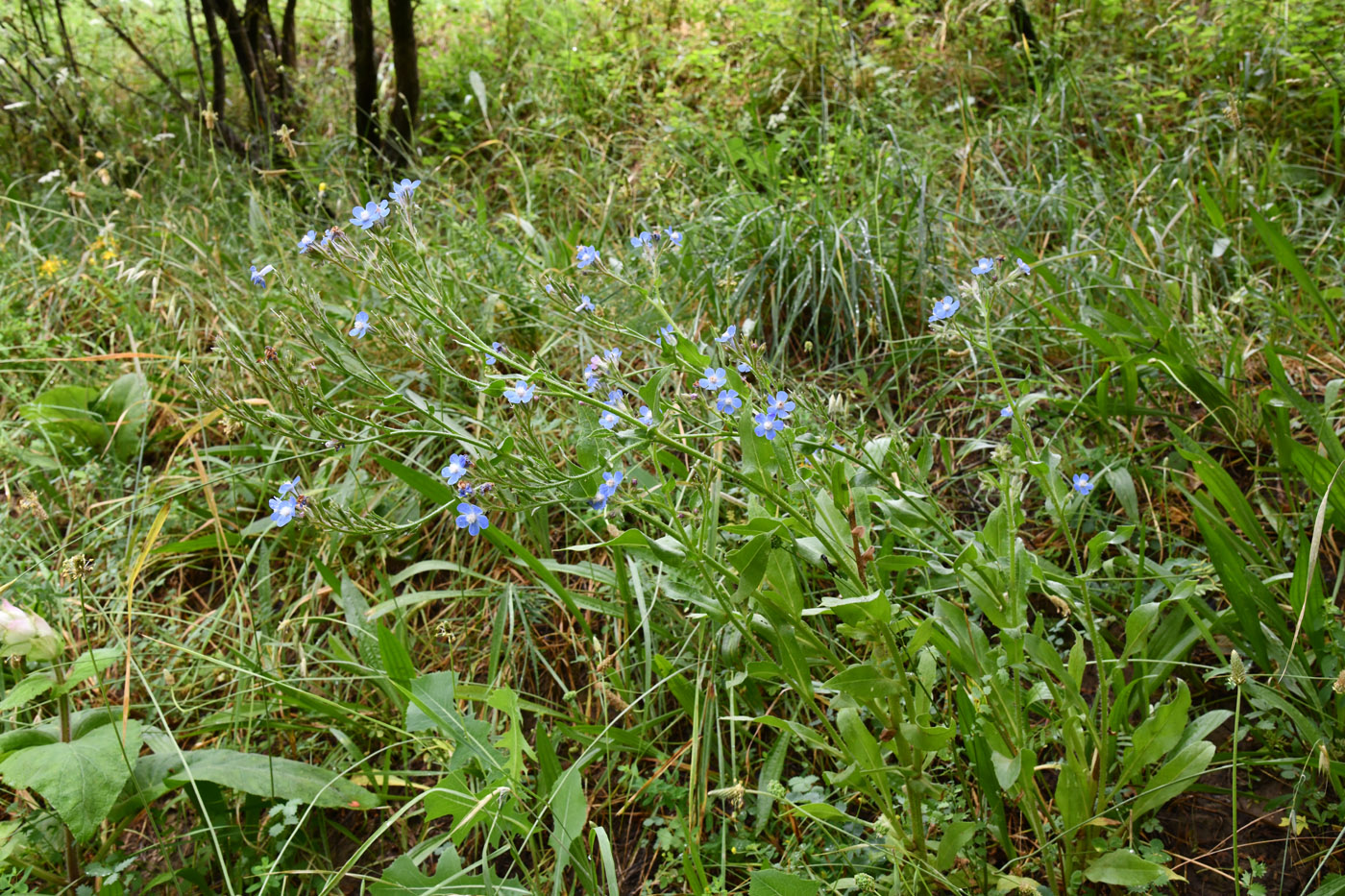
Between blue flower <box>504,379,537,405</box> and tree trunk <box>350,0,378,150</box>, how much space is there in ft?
8.41

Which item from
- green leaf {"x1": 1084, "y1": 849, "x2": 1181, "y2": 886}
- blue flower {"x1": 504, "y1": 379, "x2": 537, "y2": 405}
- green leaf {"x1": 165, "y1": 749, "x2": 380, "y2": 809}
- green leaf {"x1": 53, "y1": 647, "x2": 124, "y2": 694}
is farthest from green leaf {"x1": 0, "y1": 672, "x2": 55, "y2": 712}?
green leaf {"x1": 1084, "y1": 849, "x2": 1181, "y2": 886}

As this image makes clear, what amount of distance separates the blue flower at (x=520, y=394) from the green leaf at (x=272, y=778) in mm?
785

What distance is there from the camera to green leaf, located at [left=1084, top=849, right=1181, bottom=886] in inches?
46.7

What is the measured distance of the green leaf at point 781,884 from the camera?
1208mm

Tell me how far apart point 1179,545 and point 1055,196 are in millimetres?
1212

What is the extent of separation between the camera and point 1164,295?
230cm

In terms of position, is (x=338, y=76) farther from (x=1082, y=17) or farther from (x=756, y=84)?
(x=1082, y=17)

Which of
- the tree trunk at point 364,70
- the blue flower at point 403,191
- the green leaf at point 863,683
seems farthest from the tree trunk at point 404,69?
the green leaf at point 863,683

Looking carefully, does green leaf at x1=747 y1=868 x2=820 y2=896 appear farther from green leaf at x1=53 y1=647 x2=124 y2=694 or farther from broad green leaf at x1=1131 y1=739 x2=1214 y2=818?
green leaf at x1=53 y1=647 x2=124 y2=694

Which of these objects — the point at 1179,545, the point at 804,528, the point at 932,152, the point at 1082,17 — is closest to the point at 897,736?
the point at 804,528

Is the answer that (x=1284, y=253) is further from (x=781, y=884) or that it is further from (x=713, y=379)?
(x=781, y=884)

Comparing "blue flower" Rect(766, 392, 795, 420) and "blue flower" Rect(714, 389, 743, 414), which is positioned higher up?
"blue flower" Rect(714, 389, 743, 414)

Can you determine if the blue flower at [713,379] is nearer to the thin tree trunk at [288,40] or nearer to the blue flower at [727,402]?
the blue flower at [727,402]

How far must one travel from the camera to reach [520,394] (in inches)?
48.3
